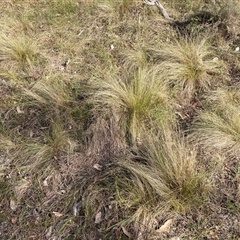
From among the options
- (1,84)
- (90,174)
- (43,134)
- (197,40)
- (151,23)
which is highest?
(197,40)

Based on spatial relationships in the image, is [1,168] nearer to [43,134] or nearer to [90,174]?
[43,134]

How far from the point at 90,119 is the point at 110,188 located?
844mm

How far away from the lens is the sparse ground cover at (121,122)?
2.65 m

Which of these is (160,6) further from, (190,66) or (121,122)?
(121,122)

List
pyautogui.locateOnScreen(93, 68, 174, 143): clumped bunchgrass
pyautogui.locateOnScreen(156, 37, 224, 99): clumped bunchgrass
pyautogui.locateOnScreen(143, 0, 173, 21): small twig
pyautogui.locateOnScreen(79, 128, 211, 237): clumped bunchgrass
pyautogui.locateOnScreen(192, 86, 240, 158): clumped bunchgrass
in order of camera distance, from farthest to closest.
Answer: pyautogui.locateOnScreen(143, 0, 173, 21): small twig < pyautogui.locateOnScreen(156, 37, 224, 99): clumped bunchgrass < pyautogui.locateOnScreen(93, 68, 174, 143): clumped bunchgrass < pyautogui.locateOnScreen(192, 86, 240, 158): clumped bunchgrass < pyautogui.locateOnScreen(79, 128, 211, 237): clumped bunchgrass

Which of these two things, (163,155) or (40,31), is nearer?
(163,155)

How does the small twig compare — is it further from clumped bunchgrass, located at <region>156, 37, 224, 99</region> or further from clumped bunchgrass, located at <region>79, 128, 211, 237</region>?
clumped bunchgrass, located at <region>79, 128, 211, 237</region>

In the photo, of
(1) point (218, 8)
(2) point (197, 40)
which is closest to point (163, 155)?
(2) point (197, 40)

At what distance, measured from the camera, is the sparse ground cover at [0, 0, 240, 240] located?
2654mm

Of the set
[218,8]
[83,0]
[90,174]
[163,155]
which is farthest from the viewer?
[83,0]

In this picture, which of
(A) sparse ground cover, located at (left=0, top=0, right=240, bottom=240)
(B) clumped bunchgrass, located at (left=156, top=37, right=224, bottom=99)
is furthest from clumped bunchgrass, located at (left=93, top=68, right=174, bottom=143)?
(B) clumped bunchgrass, located at (left=156, top=37, right=224, bottom=99)

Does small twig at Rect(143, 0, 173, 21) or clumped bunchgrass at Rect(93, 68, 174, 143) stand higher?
small twig at Rect(143, 0, 173, 21)

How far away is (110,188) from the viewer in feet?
9.20

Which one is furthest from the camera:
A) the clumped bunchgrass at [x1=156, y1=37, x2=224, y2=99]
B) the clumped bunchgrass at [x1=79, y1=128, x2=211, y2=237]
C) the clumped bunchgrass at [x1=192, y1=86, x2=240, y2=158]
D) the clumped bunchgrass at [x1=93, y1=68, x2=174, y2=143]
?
the clumped bunchgrass at [x1=156, y1=37, x2=224, y2=99]
